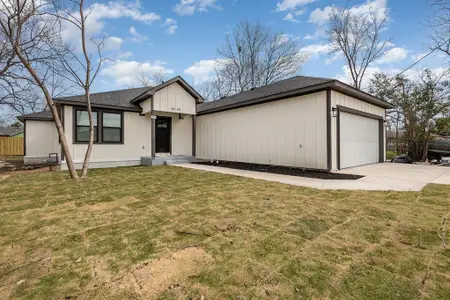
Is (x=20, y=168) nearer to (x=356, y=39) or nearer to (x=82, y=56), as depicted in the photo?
(x=82, y=56)

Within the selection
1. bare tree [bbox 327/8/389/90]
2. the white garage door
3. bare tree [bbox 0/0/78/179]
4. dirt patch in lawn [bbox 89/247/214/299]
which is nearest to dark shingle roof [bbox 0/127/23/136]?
bare tree [bbox 0/0/78/179]

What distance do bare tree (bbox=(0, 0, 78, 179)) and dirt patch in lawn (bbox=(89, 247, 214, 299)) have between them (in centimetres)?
607

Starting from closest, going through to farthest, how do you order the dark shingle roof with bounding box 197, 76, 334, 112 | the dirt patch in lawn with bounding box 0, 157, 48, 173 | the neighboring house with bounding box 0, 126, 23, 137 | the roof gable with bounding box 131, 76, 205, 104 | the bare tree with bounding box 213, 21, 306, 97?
the dark shingle roof with bounding box 197, 76, 334, 112 < the dirt patch in lawn with bounding box 0, 157, 48, 173 < the roof gable with bounding box 131, 76, 205, 104 < the bare tree with bounding box 213, 21, 306, 97 < the neighboring house with bounding box 0, 126, 23, 137

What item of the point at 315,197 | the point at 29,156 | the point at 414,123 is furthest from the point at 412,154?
the point at 29,156

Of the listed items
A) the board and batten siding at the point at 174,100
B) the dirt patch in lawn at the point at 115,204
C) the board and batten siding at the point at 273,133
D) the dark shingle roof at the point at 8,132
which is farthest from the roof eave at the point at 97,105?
the dark shingle roof at the point at 8,132

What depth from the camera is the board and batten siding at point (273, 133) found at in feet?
26.6

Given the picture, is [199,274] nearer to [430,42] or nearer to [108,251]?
[108,251]

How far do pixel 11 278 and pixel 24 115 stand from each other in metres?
14.5

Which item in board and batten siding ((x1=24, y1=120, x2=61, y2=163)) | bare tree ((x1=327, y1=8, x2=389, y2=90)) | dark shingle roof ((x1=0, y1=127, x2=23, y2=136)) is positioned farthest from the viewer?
dark shingle roof ((x1=0, y1=127, x2=23, y2=136))

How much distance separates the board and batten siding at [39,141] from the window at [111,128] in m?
5.05

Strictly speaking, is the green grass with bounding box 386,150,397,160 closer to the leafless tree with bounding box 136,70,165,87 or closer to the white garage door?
the white garage door

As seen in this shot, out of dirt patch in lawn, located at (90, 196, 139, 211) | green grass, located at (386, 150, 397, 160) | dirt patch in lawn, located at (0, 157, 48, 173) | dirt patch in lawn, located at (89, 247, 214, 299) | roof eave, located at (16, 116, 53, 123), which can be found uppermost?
roof eave, located at (16, 116, 53, 123)

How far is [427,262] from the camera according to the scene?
7.05 feet

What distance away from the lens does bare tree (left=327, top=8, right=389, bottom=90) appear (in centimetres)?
1861
